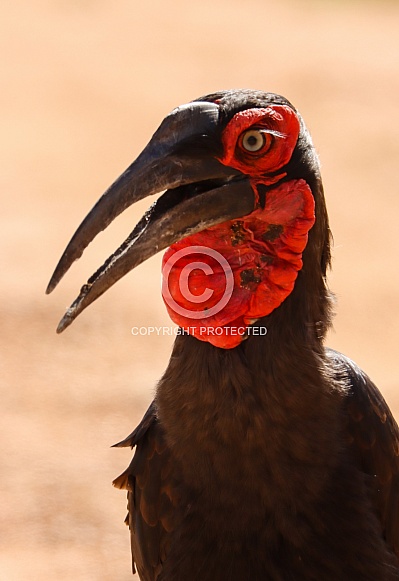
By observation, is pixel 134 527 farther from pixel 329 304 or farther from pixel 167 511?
pixel 329 304

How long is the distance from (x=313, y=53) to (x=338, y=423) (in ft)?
31.0

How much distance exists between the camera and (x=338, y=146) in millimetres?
9633

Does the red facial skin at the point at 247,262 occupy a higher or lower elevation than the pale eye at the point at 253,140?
lower

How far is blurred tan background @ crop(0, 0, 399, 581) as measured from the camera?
5215 mm

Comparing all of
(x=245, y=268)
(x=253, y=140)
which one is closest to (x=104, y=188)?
(x=245, y=268)

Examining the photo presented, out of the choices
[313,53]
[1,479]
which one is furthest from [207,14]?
[1,479]

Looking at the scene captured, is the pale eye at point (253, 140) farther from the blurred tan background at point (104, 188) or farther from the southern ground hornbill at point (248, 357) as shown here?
the blurred tan background at point (104, 188)

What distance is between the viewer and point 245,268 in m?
2.88

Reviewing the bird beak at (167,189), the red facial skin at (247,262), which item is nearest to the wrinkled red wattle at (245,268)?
the red facial skin at (247,262)

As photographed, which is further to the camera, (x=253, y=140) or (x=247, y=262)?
(x=247, y=262)

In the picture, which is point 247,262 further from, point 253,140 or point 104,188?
point 104,188

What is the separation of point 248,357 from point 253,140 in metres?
0.65

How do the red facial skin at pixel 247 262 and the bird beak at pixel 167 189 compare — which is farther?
the red facial skin at pixel 247 262

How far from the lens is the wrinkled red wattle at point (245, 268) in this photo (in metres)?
2.82
